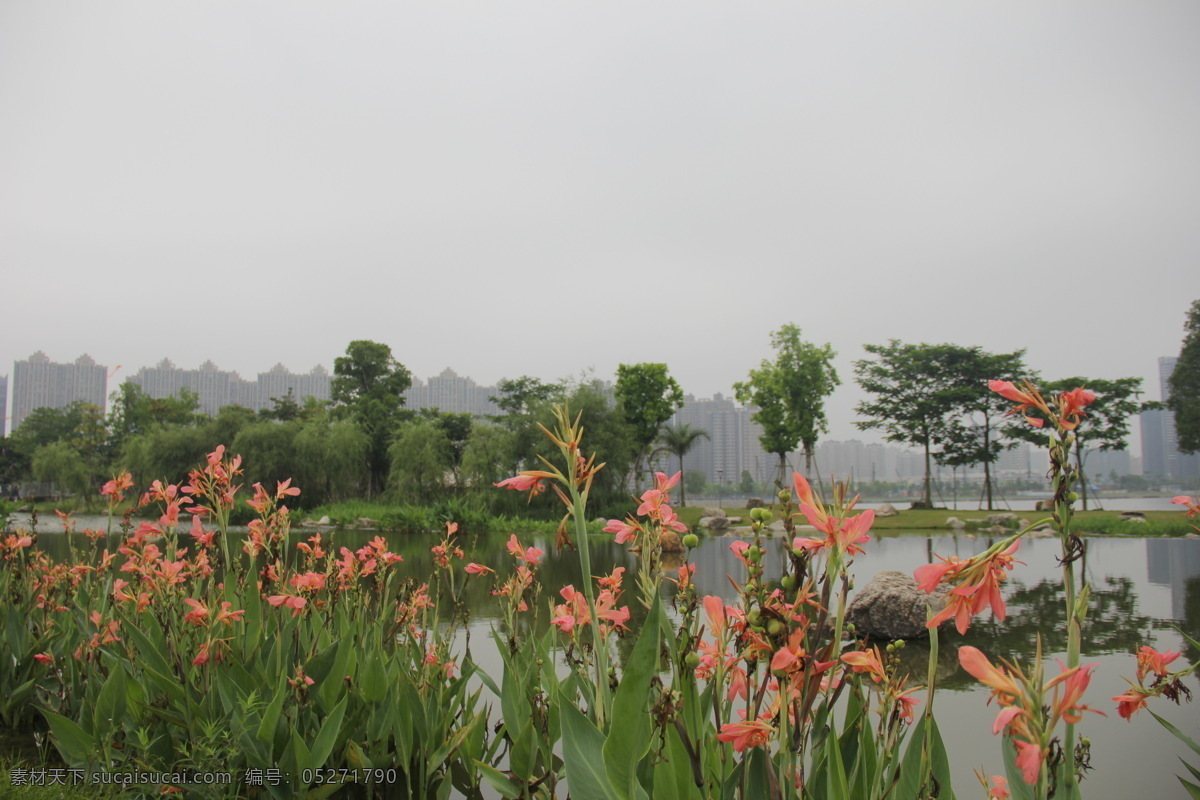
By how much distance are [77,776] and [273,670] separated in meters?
0.65

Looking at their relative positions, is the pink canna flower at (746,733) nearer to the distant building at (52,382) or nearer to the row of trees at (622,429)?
the row of trees at (622,429)

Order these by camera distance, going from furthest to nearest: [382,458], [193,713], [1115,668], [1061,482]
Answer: [382,458] < [1115,668] < [193,713] < [1061,482]

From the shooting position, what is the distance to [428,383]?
78.7 metres

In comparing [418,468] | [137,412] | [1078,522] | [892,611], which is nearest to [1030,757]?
[892,611]

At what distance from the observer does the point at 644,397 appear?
966 inches

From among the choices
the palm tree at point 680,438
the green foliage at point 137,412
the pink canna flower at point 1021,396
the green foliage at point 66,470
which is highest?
the green foliage at point 137,412

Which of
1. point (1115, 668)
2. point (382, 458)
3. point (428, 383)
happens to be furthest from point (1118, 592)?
point (428, 383)

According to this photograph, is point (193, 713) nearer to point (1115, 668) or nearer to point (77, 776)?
point (77, 776)

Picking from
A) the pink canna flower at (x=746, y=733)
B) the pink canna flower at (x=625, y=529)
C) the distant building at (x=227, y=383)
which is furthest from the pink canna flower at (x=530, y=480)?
the distant building at (x=227, y=383)

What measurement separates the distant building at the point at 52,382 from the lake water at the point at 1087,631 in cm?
6130

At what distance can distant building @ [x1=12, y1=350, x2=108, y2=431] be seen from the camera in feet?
186

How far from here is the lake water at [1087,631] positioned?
8.76 feet

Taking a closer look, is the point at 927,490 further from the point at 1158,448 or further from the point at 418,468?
the point at 1158,448

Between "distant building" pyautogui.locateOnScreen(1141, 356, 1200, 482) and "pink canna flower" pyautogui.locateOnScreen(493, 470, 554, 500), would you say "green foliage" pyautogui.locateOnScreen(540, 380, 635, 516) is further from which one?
"distant building" pyautogui.locateOnScreen(1141, 356, 1200, 482)
